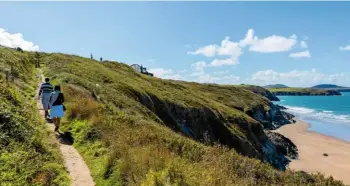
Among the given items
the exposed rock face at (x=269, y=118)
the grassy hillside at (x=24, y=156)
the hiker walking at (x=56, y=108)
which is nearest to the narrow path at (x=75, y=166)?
the grassy hillside at (x=24, y=156)

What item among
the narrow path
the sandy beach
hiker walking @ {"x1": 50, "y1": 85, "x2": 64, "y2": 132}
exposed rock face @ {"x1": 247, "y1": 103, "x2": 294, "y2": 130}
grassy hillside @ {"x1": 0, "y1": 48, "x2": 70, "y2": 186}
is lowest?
the sandy beach

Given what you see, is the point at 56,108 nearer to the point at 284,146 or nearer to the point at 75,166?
the point at 75,166

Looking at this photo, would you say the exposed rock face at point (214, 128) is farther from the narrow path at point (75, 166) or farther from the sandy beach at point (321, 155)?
the narrow path at point (75, 166)

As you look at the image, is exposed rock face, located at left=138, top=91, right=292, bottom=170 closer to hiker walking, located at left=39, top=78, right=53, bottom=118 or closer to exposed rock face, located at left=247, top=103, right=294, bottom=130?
hiker walking, located at left=39, top=78, right=53, bottom=118

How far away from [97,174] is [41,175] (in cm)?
188

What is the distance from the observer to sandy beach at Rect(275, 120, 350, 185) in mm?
50466

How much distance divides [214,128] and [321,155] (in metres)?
25.9

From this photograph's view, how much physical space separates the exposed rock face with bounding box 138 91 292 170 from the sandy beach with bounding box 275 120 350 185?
12.6 feet

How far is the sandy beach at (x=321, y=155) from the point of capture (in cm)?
5047

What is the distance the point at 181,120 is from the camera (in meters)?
43.8

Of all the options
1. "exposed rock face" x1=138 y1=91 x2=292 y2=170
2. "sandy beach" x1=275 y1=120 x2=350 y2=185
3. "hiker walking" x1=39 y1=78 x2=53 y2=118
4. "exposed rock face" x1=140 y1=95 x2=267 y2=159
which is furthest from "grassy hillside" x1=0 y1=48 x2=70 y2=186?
"sandy beach" x1=275 y1=120 x2=350 y2=185

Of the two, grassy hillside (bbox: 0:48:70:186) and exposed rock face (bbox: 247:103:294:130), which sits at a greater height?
grassy hillside (bbox: 0:48:70:186)

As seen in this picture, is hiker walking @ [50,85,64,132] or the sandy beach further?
the sandy beach

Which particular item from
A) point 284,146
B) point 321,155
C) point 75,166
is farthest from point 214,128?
point 75,166
